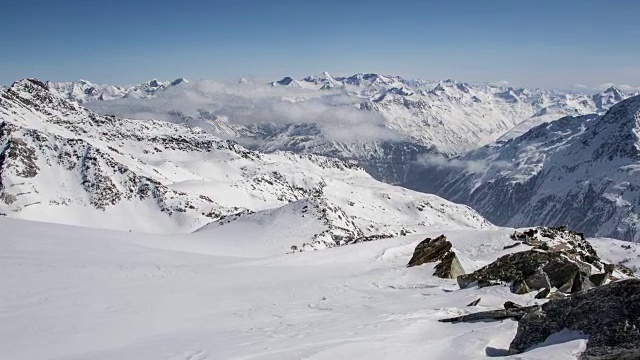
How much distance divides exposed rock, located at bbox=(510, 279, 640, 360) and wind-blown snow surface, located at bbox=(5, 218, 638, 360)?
54 cm

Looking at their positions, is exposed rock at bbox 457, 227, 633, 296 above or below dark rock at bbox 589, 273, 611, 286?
above

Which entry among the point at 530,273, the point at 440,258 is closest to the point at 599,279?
the point at 530,273

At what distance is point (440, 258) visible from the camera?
3234 cm

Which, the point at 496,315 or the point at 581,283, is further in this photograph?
the point at 581,283

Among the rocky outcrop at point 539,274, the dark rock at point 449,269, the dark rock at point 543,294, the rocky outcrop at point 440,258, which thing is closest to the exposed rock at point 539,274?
the rocky outcrop at point 539,274

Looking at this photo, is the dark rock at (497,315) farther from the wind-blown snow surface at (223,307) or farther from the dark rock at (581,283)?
the dark rock at (581,283)

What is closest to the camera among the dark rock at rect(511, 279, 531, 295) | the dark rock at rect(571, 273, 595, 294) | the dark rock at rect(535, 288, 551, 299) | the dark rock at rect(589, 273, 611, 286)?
the dark rock at rect(535, 288, 551, 299)

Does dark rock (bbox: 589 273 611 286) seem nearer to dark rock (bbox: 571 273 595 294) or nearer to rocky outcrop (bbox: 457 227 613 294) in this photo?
rocky outcrop (bbox: 457 227 613 294)

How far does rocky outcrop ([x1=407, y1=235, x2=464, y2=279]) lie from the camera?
2833cm

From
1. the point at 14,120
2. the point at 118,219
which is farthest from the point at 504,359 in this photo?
the point at 14,120

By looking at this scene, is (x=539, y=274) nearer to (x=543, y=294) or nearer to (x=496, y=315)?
(x=543, y=294)

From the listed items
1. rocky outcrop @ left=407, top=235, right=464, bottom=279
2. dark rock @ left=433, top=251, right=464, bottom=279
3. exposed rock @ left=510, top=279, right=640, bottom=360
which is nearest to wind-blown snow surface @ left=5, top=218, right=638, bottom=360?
exposed rock @ left=510, top=279, right=640, bottom=360

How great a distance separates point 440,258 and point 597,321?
2120 centimetres

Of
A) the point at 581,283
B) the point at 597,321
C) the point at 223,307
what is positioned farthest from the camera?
the point at 581,283
